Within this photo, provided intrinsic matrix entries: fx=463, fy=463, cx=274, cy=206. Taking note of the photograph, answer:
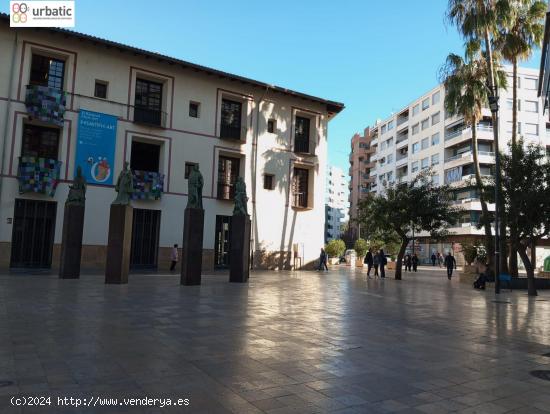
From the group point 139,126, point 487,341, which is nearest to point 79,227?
point 139,126

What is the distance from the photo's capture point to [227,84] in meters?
28.5

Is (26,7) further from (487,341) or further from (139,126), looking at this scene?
(487,341)

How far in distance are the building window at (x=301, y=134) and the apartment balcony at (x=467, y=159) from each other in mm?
30384

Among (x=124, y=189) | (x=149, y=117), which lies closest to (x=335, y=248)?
(x=149, y=117)

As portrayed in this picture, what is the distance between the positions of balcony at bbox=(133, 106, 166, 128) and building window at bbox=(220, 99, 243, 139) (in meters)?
3.82

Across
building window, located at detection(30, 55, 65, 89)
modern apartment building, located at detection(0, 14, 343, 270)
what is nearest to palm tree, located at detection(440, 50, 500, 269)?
modern apartment building, located at detection(0, 14, 343, 270)

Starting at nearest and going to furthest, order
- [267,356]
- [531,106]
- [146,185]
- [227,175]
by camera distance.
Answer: [267,356] < [146,185] < [227,175] < [531,106]

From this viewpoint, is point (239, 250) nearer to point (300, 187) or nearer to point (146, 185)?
point (146, 185)

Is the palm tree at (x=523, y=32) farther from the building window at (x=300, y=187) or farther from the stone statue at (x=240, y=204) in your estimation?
the building window at (x=300, y=187)

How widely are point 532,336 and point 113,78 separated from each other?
75.4 feet

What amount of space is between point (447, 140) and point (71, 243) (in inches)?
2157

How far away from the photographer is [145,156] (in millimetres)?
26500

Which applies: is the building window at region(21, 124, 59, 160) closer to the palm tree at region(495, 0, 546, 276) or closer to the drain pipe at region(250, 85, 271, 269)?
the drain pipe at region(250, 85, 271, 269)

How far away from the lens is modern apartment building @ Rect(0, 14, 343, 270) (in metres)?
22.0
